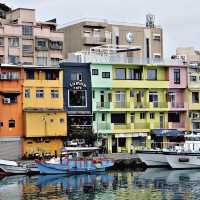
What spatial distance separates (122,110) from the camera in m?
73.3

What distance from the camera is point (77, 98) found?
71.2 m

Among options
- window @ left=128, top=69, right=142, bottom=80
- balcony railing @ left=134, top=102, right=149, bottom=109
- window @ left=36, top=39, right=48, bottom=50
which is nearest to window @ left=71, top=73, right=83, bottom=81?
window @ left=128, top=69, right=142, bottom=80

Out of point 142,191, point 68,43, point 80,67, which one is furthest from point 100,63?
point 142,191

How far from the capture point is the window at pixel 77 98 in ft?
233

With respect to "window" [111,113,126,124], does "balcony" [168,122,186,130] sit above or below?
below

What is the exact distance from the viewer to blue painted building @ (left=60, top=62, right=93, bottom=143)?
7038 centimetres

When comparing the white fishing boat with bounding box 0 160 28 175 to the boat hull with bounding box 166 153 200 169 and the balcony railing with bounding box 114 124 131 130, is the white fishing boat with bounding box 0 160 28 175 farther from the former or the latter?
the balcony railing with bounding box 114 124 131 130

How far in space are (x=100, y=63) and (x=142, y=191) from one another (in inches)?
1079

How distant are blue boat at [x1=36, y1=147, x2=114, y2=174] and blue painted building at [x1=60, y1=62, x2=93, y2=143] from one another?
284 inches

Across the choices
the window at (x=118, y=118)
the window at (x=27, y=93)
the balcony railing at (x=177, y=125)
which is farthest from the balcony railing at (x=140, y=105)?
the window at (x=27, y=93)

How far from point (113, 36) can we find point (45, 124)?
87.2 ft

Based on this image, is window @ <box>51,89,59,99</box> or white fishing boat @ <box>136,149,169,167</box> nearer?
white fishing boat @ <box>136,149,169,167</box>

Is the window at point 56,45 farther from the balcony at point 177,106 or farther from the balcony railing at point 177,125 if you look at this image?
the balcony railing at point 177,125

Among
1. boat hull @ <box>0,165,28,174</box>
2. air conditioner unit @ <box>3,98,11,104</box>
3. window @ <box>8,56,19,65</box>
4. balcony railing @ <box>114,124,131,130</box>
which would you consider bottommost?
boat hull @ <box>0,165,28,174</box>
